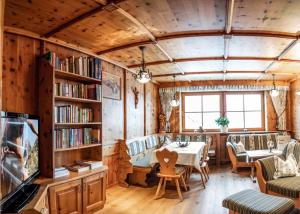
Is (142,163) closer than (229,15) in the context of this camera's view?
No

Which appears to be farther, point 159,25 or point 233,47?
point 233,47

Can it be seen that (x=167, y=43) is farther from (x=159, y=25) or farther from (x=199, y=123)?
(x=199, y=123)

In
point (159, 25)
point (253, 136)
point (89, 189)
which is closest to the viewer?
point (159, 25)

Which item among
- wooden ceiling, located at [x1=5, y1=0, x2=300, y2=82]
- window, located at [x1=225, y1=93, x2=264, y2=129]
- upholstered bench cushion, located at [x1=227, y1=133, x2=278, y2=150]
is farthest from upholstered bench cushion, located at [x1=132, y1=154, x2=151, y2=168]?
window, located at [x1=225, y1=93, x2=264, y2=129]

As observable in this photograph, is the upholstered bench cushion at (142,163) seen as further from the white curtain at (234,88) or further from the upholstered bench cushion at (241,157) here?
the white curtain at (234,88)

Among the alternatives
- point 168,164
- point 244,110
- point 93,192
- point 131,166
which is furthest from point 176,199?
point 244,110

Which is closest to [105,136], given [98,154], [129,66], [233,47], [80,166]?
[98,154]

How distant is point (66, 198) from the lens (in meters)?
3.08

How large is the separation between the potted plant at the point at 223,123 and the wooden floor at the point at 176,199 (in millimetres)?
2031

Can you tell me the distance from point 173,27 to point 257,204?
2.29m

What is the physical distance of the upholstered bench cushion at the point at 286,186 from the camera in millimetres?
3268

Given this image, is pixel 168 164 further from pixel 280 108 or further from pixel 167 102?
pixel 280 108

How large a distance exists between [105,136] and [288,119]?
5.57 metres

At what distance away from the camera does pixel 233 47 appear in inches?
159
